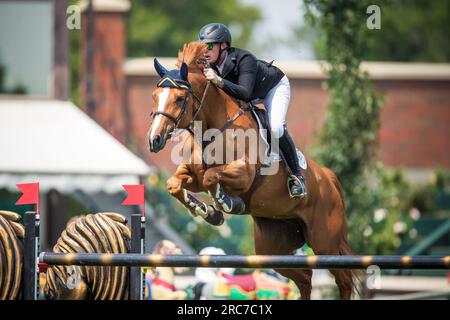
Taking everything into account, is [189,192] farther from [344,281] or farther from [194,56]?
[344,281]

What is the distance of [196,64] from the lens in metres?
5.95

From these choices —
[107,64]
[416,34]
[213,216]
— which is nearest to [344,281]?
[213,216]

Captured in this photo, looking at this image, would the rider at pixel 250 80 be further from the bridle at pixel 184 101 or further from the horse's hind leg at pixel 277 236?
the horse's hind leg at pixel 277 236

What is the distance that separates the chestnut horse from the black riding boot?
0.20 feet

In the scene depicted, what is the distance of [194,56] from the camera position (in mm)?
5914

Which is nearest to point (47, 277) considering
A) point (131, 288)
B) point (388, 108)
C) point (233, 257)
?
point (131, 288)

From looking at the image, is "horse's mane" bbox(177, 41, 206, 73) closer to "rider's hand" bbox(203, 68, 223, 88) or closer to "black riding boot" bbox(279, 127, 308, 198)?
"rider's hand" bbox(203, 68, 223, 88)

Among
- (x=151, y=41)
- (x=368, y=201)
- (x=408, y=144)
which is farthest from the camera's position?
(x=151, y=41)

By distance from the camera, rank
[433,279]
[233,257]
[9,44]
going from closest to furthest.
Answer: [233,257], [433,279], [9,44]

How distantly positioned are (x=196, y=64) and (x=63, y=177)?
531 cm

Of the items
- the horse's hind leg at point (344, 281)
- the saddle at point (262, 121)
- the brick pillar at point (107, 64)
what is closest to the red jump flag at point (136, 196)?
the saddle at point (262, 121)

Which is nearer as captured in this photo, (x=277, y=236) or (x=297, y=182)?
(x=297, y=182)

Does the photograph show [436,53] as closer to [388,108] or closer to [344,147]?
[388,108]

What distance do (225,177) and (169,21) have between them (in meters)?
26.7
